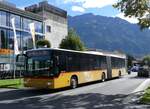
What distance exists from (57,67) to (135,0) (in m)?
6.41

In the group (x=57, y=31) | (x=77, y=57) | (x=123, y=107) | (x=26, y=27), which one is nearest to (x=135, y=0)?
(x=77, y=57)

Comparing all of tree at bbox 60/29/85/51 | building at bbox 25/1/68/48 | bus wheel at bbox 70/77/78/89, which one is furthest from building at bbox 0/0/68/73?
bus wheel at bbox 70/77/78/89

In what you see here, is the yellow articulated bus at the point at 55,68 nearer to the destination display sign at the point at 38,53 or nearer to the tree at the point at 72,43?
the destination display sign at the point at 38,53

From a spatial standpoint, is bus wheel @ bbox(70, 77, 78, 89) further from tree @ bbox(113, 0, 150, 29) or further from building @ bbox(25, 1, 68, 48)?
building @ bbox(25, 1, 68, 48)

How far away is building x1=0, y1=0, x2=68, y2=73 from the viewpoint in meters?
52.0

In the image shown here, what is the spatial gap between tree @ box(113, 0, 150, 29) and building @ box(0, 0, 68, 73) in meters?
28.3

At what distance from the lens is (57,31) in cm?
7281

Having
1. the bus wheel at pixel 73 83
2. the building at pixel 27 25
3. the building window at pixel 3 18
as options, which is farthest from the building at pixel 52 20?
the bus wheel at pixel 73 83

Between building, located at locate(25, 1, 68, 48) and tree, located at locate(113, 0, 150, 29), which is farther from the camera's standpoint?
building, located at locate(25, 1, 68, 48)

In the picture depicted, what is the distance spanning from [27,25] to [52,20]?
12668 mm

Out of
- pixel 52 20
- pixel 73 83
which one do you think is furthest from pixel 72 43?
pixel 73 83

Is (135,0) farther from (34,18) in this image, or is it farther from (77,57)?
A: (34,18)

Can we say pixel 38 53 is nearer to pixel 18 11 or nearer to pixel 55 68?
pixel 55 68

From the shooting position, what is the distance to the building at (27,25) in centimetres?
5197
